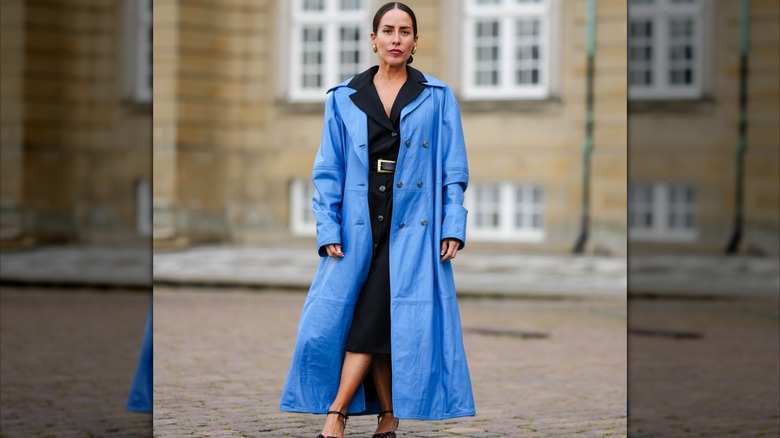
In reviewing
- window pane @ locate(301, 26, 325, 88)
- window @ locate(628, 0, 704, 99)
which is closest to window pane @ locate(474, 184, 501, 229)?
window pane @ locate(301, 26, 325, 88)

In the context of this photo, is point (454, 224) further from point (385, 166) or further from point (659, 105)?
point (659, 105)

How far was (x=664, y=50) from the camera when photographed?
3020 millimetres

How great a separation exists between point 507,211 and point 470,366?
44.5 ft

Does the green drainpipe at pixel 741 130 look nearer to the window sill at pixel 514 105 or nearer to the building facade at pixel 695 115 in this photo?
the building facade at pixel 695 115

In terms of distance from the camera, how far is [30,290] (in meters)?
3.36

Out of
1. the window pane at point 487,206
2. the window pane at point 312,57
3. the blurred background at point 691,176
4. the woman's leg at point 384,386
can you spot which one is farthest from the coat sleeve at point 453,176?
the window pane at point 312,57

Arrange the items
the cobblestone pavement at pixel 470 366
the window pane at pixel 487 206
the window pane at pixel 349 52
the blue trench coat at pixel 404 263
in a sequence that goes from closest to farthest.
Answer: the blue trench coat at pixel 404 263, the cobblestone pavement at pixel 470 366, the window pane at pixel 487 206, the window pane at pixel 349 52

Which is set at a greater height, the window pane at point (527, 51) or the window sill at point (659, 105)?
the window pane at point (527, 51)

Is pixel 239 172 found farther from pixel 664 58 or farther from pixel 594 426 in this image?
pixel 664 58

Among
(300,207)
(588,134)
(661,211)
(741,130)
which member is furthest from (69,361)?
(300,207)

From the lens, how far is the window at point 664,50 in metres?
2.81

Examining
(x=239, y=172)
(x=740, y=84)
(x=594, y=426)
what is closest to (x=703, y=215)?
(x=740, y=84)

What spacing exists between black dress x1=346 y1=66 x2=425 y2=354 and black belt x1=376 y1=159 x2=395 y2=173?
0.6 inches

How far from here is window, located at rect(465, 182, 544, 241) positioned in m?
22.1
